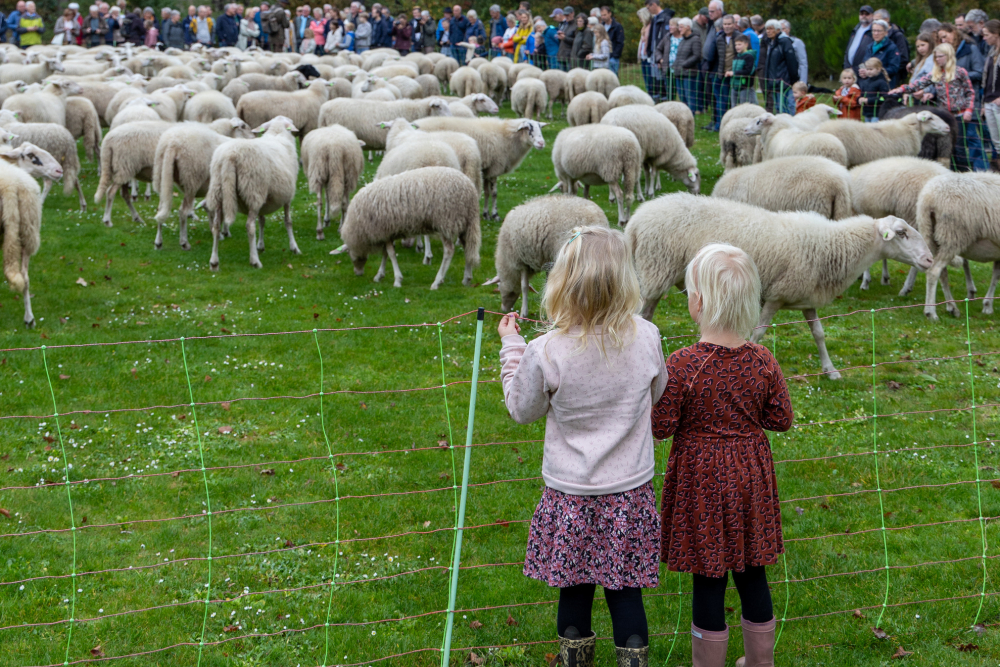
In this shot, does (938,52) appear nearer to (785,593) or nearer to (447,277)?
(447,277)

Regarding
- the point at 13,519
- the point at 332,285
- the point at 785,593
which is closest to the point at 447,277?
the point at 332,285

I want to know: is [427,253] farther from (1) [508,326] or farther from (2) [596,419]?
(2) [596,419]

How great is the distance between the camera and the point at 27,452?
6340 millimetres

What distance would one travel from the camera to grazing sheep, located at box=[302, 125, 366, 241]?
1223 cm

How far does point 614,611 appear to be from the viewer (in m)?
3.40

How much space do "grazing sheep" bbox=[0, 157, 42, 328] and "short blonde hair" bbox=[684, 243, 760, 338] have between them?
7351mm

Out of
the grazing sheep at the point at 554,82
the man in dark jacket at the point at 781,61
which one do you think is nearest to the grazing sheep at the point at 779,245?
the man in dark jacket at the point at 781,61

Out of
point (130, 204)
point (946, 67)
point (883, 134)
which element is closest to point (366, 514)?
point (130, 204)

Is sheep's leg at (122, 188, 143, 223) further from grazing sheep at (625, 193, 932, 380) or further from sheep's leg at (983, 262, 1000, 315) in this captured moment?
sheep's leg at (983, 262, 1000, 315)

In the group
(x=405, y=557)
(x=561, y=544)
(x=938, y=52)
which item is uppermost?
(x=938, y=52)

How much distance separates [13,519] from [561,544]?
377 centimetres

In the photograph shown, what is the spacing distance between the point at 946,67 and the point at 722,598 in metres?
12.7

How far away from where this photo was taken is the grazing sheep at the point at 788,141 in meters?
12.1

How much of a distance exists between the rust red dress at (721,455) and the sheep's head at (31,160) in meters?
9.61
